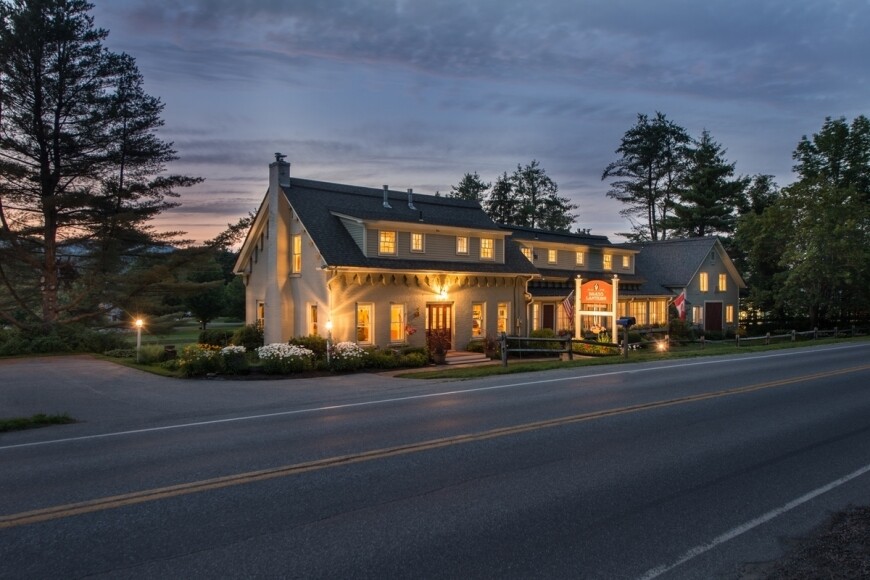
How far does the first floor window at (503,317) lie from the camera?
97.7 feet

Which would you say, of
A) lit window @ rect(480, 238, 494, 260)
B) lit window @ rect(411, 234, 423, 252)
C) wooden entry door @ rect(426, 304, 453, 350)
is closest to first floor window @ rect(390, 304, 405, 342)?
wooden entry door @ rect(426, 304, 453, 350)

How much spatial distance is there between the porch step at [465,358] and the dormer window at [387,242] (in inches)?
192

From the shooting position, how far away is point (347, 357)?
67.8ft

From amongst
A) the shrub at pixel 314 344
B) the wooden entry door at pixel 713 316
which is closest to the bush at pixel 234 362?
the shrub at pixel 314 344

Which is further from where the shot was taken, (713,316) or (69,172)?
(713,316)

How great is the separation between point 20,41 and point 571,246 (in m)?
29.2

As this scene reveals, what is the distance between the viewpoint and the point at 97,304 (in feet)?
104

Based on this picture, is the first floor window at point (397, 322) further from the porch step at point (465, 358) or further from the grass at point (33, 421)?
the grass at point (33, 421)

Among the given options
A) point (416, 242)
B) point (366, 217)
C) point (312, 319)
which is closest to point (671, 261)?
point (416, 242)

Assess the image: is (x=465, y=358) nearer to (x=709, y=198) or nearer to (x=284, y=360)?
(x=284, y=360)

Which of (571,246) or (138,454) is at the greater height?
(571,246)

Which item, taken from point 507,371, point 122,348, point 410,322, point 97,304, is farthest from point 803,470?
point 97,304

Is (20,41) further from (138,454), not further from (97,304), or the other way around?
(138,454)

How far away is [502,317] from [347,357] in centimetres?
1114
